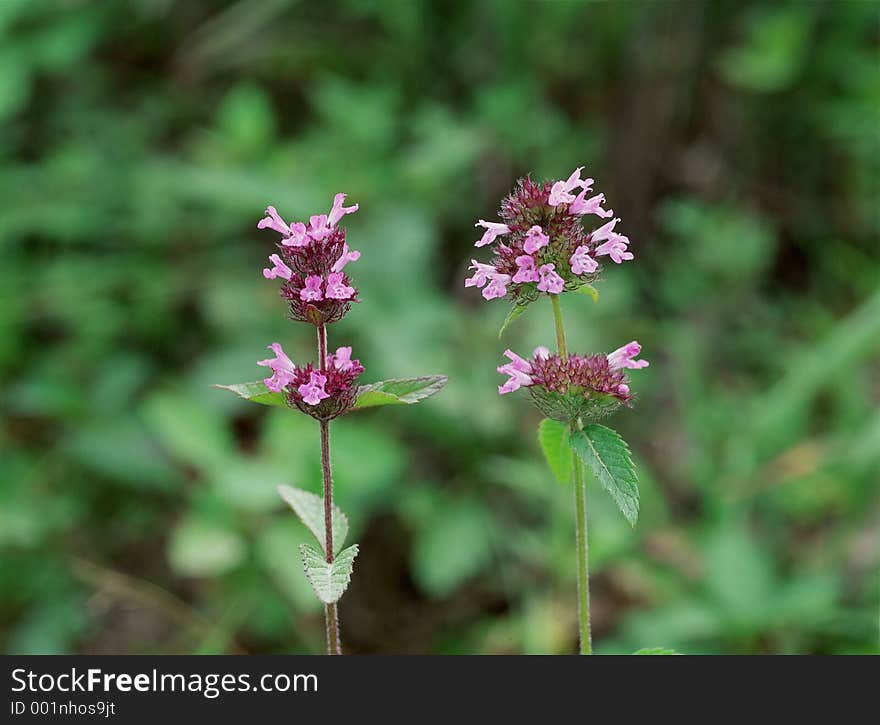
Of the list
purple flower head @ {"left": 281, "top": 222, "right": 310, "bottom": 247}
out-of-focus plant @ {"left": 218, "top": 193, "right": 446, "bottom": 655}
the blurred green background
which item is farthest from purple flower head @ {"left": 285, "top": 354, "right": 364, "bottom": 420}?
the blurred green background

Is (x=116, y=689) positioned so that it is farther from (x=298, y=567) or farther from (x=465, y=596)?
(x=465, y=596)

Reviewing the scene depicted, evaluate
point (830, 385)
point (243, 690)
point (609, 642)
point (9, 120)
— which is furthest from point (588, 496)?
point (9, 120)

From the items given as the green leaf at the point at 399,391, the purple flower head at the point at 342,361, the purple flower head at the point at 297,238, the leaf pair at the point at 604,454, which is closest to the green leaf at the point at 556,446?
the leaf pair at the point at 604,454

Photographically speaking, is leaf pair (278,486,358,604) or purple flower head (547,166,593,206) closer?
leaf pair (278,486,358,604)

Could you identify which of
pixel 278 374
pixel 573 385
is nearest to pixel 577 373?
pixel 573 385

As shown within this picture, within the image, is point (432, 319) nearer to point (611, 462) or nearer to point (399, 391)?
point (399, 391)

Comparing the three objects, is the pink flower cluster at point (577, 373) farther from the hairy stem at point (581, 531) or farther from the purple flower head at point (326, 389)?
the purple flower head at point (326, 389)

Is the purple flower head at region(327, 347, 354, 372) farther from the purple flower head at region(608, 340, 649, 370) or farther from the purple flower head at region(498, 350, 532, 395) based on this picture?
the purple flower head at region(608, 340, 649, 370)
